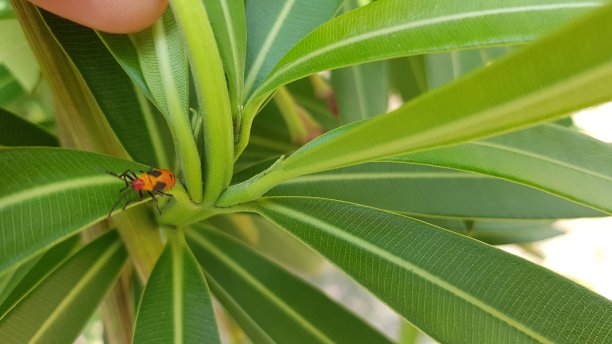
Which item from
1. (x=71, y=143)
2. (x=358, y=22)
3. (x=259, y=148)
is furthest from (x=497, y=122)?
(x=259, y=148)

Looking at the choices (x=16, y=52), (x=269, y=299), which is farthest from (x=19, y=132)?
(x=269, y=299)

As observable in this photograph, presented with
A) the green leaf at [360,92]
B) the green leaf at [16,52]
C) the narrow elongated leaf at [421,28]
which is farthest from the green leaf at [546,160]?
the green leaf at [16,52]

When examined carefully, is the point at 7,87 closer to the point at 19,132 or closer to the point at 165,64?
the point at 19,132

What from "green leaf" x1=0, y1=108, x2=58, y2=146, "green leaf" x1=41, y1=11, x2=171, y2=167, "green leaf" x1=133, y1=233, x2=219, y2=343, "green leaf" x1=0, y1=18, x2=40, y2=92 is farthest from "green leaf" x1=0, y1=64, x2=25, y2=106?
"green leaf" x1=133, y1=233, x2=219, y2=343

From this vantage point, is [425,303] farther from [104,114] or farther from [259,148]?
[259,148]

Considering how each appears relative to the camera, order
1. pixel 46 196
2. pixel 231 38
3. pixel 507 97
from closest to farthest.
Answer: pixel 507 97
pixel 46 196
pixel 231 38

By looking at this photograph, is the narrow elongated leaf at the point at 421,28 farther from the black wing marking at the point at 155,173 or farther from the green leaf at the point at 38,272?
the green leaf at the point at 38,272

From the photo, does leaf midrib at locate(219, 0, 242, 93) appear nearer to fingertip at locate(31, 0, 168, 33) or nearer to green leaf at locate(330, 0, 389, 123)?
fingertip at locate(31, 0, 168, 33)
